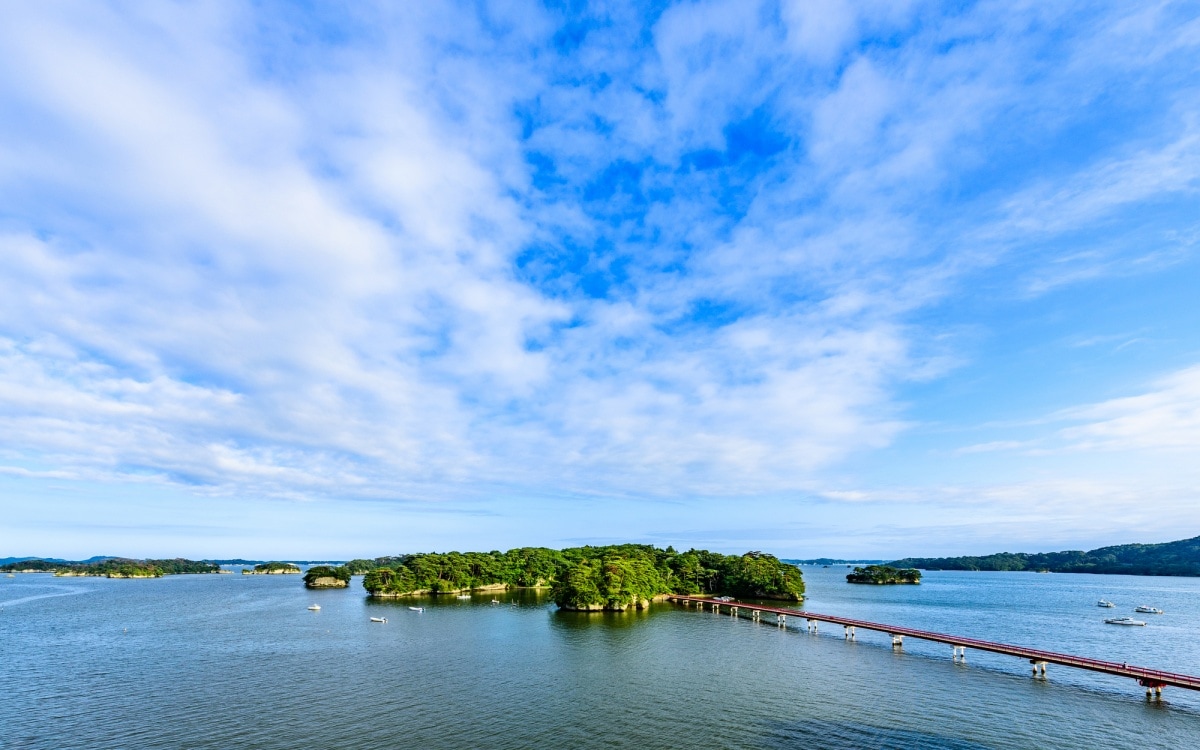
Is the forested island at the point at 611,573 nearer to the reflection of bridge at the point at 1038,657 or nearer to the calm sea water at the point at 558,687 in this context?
the calm sea water at the point at 558,687

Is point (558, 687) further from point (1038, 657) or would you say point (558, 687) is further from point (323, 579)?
point (323, 579)

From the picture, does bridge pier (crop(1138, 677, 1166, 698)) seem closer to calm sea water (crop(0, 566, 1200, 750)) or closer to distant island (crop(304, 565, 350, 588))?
calm sea water (crop(0, 566, 1200, 750))

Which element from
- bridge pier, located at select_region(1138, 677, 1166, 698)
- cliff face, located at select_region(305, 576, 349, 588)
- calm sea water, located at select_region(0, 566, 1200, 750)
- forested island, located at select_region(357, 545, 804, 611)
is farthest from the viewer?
cliff face, located at select_region(305, 576, 349, 588)

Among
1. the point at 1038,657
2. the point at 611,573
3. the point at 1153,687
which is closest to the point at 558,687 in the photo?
the point at 1038,657

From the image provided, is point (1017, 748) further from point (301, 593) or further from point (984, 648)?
point (301, 593)

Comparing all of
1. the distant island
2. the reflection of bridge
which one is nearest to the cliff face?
the distant island
